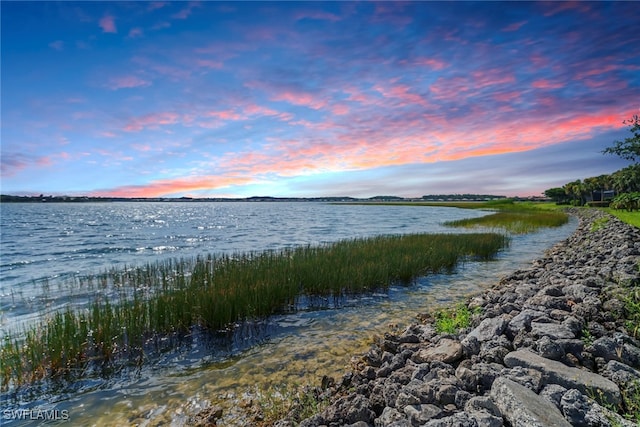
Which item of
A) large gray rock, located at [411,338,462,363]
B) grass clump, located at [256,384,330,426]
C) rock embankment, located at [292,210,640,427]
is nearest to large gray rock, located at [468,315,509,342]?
rock embankment, located at [292,210,640,427]

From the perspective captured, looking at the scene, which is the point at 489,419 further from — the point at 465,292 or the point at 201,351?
the point at 465,292

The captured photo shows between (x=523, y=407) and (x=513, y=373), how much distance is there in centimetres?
87

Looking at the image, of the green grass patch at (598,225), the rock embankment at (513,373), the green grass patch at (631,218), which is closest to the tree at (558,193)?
the green grass patch at (631,218)

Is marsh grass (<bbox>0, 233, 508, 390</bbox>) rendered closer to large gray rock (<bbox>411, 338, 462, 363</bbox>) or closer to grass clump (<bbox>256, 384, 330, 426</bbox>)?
grass clump (<bbox>256, 384, 330, 426</bbox>)

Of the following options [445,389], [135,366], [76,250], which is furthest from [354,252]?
[76,250]

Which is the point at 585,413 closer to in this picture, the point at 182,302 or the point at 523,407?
the point at 523,407

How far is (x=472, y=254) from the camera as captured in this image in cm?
1805

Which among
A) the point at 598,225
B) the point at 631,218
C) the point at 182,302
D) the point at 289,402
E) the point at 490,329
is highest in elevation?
the point at 631,218

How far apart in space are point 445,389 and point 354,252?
11.1 m

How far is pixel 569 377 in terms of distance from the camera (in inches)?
135

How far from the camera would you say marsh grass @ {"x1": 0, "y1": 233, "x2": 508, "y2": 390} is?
5.98 meters

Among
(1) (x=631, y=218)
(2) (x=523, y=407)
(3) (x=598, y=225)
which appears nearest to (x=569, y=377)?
(2) (x=523, y=407)

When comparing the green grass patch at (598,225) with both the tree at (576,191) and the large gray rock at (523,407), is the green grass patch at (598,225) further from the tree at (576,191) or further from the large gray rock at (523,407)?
the tree at (576,191)

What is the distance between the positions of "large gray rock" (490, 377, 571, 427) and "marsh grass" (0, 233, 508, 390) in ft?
20.3
